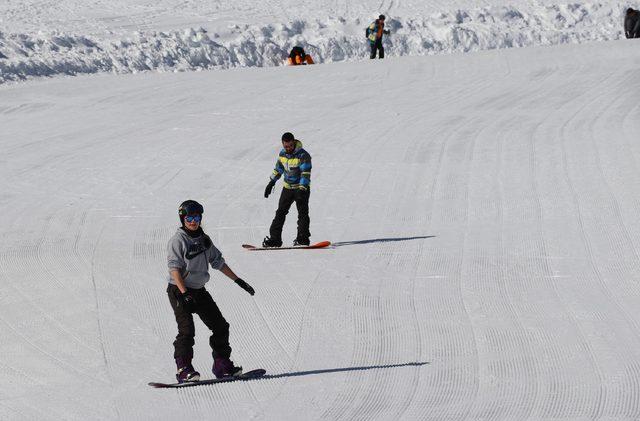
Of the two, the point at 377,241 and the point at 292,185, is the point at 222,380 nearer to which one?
the point at 292,185

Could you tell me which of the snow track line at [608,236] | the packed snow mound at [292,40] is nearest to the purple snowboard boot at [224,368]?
the snow track line at [608,236]

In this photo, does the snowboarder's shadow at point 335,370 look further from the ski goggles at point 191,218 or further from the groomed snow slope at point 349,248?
the ski goggles at point 191,218

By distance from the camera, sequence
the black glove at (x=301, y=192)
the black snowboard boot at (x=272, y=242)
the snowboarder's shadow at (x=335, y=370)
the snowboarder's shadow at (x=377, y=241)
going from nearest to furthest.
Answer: the snowboarder's shadow at (x=335, y=370), the black glove at (x=301, y=192), the black snowboard boot at (x=272, y=242), the snowboarder's shadow at (x=377, y=241)

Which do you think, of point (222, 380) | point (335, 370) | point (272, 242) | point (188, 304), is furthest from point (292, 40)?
point (188, 304)

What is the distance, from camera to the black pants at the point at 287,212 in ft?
46.5

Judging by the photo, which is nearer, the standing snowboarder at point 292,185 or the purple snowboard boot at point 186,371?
the purple snowboard boot at point 186,371

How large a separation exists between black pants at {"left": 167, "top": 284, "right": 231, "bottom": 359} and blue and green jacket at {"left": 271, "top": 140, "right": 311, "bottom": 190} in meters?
5.24

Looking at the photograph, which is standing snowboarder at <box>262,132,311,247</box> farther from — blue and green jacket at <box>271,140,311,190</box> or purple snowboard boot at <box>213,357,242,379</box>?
purple snowboard boot at <box>213,357,242,379</box>

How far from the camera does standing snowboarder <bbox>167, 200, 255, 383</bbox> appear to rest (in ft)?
27.4

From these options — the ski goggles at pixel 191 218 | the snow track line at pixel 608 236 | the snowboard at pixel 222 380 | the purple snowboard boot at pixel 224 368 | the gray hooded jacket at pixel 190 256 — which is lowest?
the snow track line at pixel 608 236

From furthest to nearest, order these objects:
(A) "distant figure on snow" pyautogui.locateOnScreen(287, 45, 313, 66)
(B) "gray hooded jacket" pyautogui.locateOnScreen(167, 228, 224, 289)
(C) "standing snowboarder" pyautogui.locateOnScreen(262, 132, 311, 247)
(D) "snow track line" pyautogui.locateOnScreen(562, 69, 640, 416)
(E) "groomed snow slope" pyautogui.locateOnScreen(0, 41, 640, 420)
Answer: (A) "distant figure on snow" pyautogui.locateOnScreen(287, 45, 313, 66)
(C) "standing snowboarder" pyautogui.locateOnScreen(262, 132, 311, 247)
(D) "snow track line" pyautogui.locateOnScreen(562, 69, 640, 416)
(E) "groomed snow slope" pyautogui.locateOnScreen(0, 41, 640, 420)
(B) "gray hooded jacket" pyautogui.locateOnScreen(167, 228, 224, 289)

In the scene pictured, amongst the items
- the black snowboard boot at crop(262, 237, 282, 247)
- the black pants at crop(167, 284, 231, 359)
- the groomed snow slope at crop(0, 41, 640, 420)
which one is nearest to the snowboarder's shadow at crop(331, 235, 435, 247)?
the groomed snow slope at crop(0, 41, 640, 420)

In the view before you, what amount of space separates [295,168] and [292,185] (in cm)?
27

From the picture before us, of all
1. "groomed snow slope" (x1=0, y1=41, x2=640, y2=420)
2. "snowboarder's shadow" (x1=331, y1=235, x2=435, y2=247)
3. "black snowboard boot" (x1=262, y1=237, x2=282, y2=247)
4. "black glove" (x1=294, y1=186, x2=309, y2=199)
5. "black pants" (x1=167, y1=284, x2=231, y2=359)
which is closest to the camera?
"black pants" (x1=167, y1=284, x2=231, y2=359)
